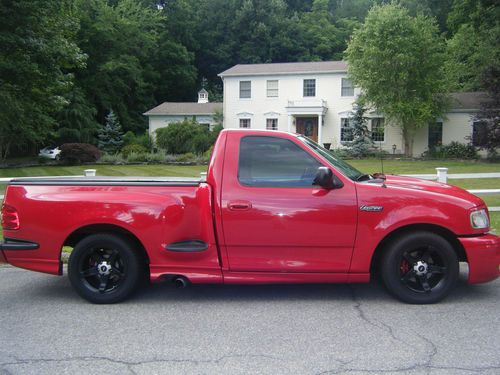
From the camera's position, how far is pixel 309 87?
3784cm

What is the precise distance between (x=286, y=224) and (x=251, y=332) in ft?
3.85

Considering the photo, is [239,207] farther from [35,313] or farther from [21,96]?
[21,96]

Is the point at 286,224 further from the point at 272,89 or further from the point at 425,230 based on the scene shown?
the point at 272,89

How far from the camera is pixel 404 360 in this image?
3.98 meters

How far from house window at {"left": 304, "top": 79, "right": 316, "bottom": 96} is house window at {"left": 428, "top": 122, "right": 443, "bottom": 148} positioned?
8.68 m

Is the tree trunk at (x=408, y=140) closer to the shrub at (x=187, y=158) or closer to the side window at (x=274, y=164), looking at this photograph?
the shrub at (x=187, y=158)

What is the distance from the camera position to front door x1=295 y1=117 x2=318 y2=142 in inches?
1503

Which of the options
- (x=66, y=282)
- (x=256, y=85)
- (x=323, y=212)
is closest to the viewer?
(x=323, y=212)

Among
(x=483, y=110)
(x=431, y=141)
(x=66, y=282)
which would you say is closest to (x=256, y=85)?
(x=431, y=141)

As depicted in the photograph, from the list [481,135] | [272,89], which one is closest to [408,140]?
[481,135]

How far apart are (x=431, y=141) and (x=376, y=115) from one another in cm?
424

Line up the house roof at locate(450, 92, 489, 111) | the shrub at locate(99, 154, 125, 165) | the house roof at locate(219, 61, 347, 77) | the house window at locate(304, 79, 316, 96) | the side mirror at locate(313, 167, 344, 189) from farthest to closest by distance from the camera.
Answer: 1. the house window at locate(304, 79, 316, 96)
2. the house roof at locate(219, 61, 347, 77)
3. the house roof at locate(450, 92, 489, 111)
4. the shrub at locate(99, 154, 125, 165)
5. the side mirror at locate(313, 167, 344, 189)

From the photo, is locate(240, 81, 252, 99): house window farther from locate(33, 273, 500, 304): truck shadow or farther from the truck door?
the truck door

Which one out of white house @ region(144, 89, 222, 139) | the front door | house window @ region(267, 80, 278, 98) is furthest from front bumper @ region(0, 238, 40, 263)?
white house @ region(144, 89, 222, 139)
